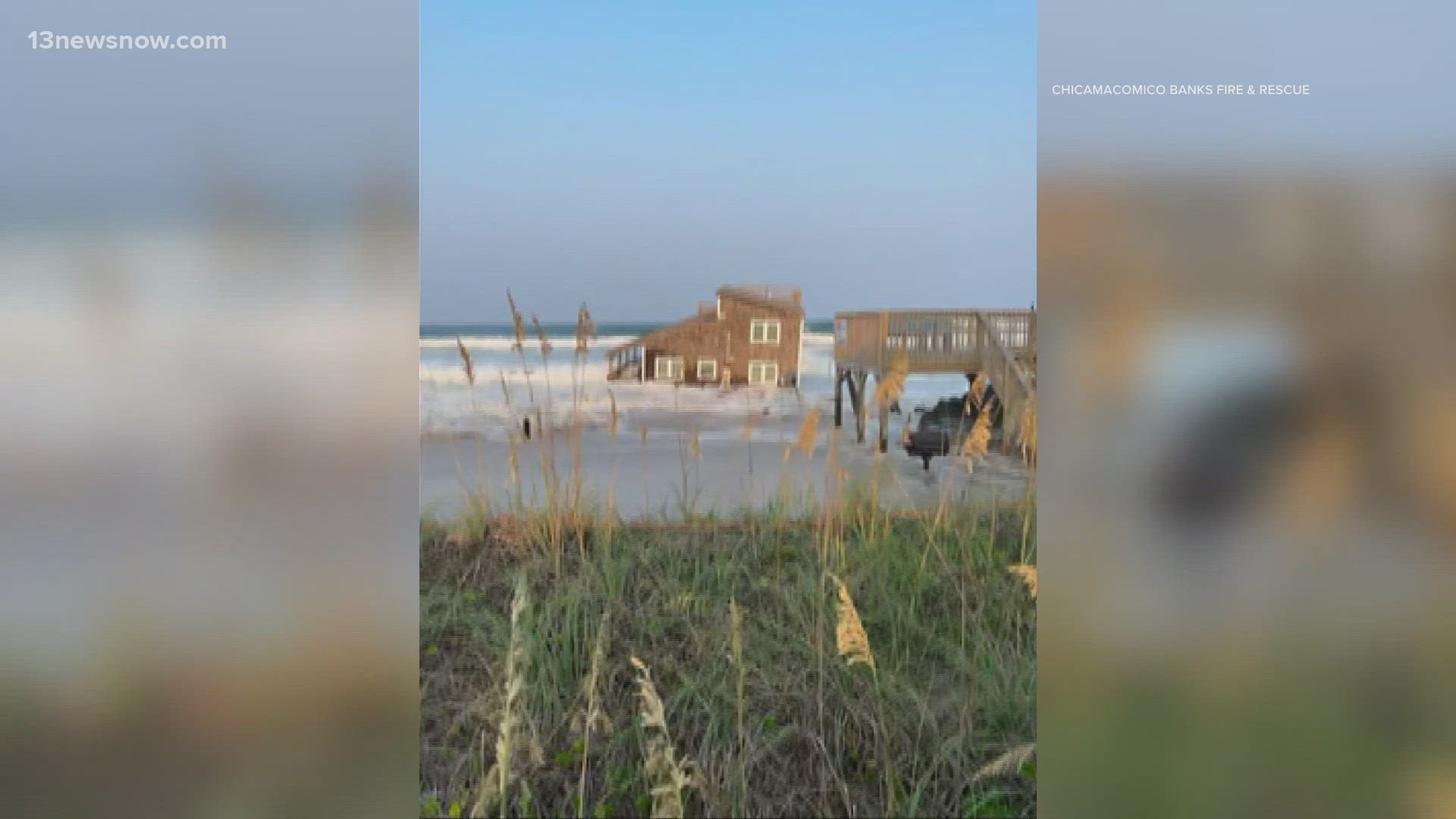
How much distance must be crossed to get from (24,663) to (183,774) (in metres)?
0.34

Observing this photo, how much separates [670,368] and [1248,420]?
1.19m

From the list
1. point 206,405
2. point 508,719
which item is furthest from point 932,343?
point 206,405

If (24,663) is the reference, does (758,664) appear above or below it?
below

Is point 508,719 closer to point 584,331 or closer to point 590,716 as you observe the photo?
point 590,716

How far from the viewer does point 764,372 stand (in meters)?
2.03

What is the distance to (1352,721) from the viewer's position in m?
1.60

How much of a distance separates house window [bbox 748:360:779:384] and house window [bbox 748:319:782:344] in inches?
3.1

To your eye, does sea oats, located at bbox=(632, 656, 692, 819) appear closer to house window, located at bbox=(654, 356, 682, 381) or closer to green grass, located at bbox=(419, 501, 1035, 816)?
green grass, located at bbox=(419, 501, 1035, 816)

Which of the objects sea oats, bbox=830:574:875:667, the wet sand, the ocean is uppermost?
the ocean

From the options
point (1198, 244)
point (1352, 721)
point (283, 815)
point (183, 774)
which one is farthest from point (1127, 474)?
point (183, 774)

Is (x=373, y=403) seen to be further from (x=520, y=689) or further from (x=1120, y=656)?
(x=1120, y=656)

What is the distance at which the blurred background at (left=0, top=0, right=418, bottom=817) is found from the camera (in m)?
1.47

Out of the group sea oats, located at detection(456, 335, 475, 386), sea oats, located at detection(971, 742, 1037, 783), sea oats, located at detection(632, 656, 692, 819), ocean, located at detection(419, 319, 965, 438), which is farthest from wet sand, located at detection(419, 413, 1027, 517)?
sea oats, located at detection(971, 742, 1037, 783)

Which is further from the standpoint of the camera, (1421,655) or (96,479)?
(1421,655)
